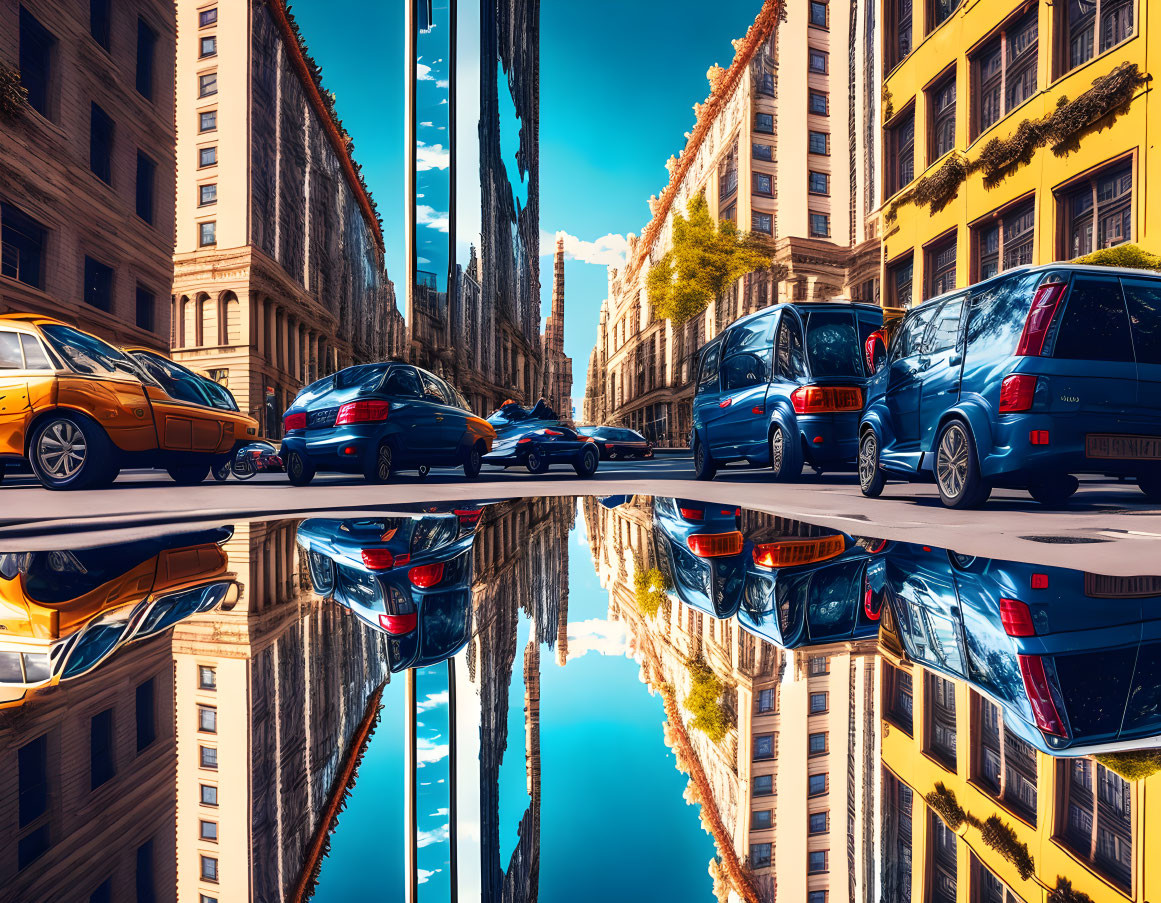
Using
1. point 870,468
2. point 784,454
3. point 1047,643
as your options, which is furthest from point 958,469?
point 1047,643

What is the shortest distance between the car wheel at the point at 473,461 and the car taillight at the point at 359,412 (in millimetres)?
2963

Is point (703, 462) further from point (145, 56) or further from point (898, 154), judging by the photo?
point (145, 56)

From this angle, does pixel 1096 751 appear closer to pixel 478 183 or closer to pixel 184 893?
pixel 184 893

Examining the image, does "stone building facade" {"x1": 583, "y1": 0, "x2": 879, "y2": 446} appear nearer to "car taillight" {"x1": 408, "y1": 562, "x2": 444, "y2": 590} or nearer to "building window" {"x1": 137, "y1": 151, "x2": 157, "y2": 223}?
"building window" {"x1": 137, "y1": 151, "x2": 157, "y2": 223}

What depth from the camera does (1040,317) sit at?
6.31m

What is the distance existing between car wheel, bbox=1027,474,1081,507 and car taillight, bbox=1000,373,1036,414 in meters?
1.55

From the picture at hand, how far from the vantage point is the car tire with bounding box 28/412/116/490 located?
9.03 meters

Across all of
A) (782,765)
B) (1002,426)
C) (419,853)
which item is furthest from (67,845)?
(1002,426)

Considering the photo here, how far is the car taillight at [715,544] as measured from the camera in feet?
14.6

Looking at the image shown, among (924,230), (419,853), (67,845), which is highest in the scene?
(924,230)

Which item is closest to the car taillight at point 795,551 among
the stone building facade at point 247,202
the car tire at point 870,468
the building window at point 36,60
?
the car tire at point 870,468

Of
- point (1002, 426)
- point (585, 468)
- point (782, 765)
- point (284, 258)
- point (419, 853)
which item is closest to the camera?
point (419, 853)

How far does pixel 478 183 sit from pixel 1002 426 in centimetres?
5448

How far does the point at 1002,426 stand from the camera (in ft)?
21.2
